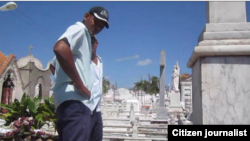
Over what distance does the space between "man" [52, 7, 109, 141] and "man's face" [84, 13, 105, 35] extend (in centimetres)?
3

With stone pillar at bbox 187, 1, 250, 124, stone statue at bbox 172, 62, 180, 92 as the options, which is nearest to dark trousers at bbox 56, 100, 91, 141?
stone pillar at bbox 187, 1, 250, 124

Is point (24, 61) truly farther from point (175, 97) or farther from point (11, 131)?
point (11, 131)

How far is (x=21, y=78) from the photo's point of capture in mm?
17094

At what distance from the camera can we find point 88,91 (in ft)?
5.78

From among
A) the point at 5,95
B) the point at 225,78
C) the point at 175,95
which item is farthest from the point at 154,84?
the point at 225,78

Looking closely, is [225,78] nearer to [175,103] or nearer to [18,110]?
[18,110]

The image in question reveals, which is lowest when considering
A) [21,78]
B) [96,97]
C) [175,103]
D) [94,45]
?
[175,103]

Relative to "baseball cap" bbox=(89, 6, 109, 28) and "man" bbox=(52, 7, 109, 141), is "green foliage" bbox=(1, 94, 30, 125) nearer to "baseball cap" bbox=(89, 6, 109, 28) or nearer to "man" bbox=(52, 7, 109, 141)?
"man" bbox=(52, 7, 109, 141)

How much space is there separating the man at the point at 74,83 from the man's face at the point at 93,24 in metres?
0.03

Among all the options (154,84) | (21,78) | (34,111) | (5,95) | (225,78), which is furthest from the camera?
(154,84)

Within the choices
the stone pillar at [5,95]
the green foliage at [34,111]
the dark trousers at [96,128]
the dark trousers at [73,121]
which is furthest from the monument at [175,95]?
the dark trousers at [73,121]

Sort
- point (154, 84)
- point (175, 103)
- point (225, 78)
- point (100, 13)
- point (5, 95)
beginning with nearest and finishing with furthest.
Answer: point (100, 13), point (225, 78), point (5, 95), point (175, 103), point (154, 84)

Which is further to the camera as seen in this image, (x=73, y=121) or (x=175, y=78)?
(x=175, y=78)

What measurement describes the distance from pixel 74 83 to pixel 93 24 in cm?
55
